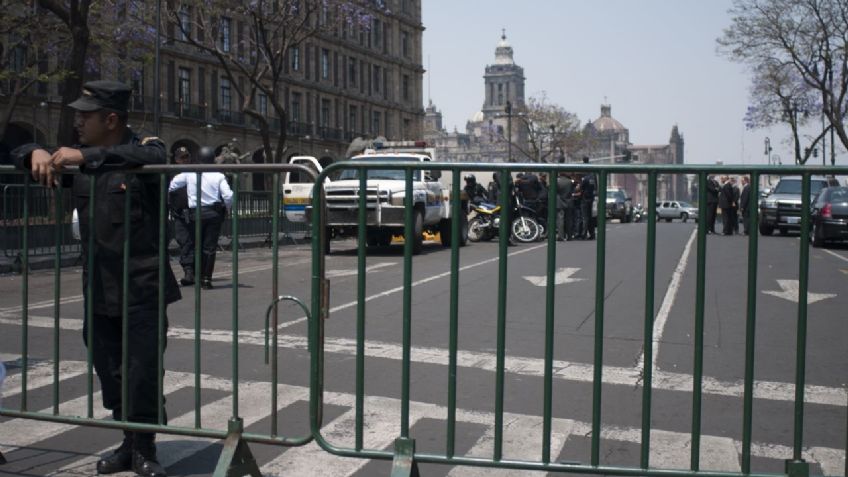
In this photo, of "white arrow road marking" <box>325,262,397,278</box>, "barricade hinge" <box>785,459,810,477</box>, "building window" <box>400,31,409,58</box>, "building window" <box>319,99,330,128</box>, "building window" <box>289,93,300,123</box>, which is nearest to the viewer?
"barricade hinge" <box>785,459,810,477</box>

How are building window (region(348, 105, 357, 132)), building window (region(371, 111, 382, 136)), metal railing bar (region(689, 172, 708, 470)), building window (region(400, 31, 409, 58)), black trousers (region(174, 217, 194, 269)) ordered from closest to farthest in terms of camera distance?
metal railing bar (region(689, 172, 708, 470)) < black trousers (region(174, 217, 194, 269)) < building window (region(348, 105, 357, 132)) < building window (region(371, 111, 382, 136)) < building window (region(400, 31, 409, 58))

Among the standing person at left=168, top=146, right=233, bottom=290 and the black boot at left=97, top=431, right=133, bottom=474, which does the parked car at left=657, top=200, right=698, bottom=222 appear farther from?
the black boot at left=97, top=431, right=133, bottom=474

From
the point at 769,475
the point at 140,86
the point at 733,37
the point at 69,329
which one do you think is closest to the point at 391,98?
the point at 140,86

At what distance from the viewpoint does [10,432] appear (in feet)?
17.7

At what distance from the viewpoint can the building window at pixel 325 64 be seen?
216 ft

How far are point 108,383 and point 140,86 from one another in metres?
46.9

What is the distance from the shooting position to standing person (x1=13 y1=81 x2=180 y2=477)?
15.1ft

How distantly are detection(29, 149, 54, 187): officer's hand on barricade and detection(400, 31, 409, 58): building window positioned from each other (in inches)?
2842

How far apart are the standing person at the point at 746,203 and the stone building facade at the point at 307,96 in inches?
1355

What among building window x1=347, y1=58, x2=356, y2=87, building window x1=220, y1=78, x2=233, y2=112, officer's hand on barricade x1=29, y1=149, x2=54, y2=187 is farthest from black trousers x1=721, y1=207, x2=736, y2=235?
building window x1=347, y1=58, x2=356, y2=87

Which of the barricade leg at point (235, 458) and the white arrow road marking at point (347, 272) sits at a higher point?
the white arrow road marking at point (347, 272)

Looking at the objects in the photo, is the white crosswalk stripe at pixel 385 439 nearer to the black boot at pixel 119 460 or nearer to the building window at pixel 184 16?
the black boot at pixel 119 460

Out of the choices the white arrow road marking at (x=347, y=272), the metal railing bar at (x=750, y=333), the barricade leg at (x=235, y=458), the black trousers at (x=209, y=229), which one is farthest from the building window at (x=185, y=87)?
the metal railing bar at (x=750, y=333)

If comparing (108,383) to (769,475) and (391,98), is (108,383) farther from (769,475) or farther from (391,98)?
(391,98)
